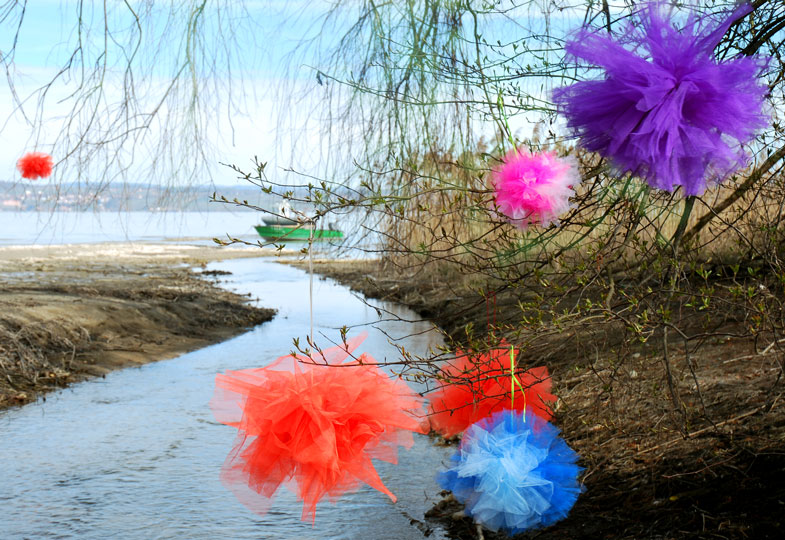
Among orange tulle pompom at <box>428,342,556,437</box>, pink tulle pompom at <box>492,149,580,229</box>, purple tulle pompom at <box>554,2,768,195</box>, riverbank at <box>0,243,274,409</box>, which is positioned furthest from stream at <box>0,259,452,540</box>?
purple tulle pompom at <box>554,2,768,195</box>

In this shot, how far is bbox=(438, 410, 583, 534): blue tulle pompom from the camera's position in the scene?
3076mm

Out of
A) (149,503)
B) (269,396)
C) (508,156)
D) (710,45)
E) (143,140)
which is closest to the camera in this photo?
(710,45)

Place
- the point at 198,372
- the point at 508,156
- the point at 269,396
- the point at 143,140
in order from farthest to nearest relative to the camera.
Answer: the point at 198,372 → the point at 143,140 → the point at 508,156 → the point at 269,396

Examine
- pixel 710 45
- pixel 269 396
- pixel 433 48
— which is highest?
pixel 433 48

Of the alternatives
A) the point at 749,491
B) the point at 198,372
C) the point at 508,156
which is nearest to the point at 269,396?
the point at 508,156

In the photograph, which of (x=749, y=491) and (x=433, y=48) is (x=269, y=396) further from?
(x=749, y=491)

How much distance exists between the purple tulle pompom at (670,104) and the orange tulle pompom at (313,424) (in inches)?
43.1

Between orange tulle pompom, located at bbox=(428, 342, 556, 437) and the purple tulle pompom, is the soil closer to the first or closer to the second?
orange tulle pompom, located at bbox=(428, 342, 556, 437)

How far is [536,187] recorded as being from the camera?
2824 mm

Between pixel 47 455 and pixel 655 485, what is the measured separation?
4500 mm

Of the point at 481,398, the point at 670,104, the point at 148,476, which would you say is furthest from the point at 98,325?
the point at 670,104

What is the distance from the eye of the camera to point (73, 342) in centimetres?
1010

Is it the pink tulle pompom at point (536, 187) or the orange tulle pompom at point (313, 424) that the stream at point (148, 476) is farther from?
the pink tulle pompom at point (536, 187)

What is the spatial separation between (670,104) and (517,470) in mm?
1622
